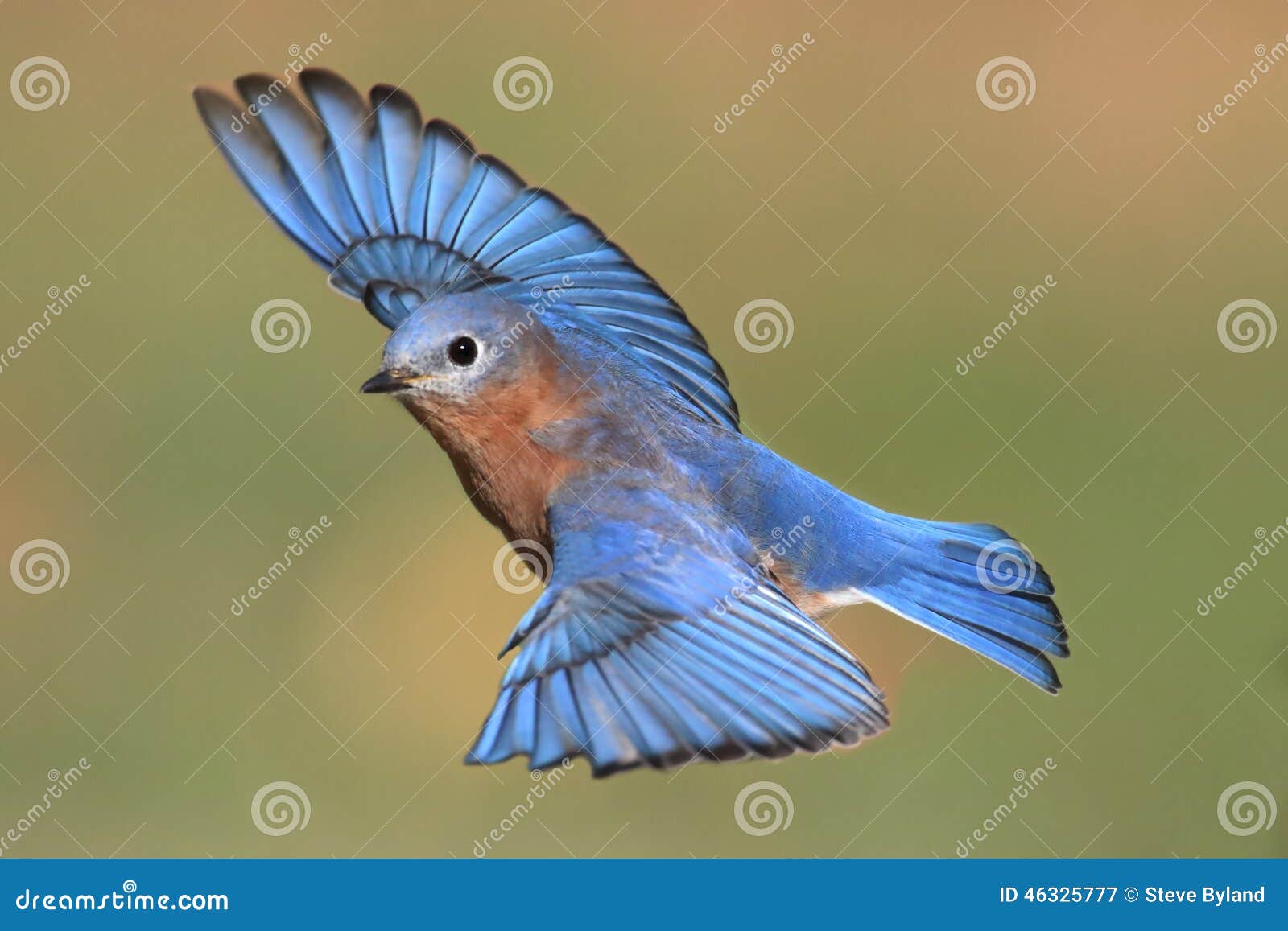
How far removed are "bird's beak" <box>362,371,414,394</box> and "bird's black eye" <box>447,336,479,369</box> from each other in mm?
118

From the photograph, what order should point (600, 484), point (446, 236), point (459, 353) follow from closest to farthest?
point (459, 353)
point (600, 484)
point (446, 236)

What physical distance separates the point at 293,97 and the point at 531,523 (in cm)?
133

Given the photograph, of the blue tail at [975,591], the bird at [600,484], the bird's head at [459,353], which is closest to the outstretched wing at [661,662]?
the bird at [600,484]

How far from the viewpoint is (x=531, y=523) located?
395 cm

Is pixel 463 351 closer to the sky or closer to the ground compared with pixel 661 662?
closer to the sky

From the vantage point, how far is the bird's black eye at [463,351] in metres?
3.66

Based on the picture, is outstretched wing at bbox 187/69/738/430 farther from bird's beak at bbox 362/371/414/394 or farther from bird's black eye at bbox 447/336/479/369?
bird's beak at bbox 362/371/414/394

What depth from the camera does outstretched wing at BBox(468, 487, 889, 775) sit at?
10.4 ft

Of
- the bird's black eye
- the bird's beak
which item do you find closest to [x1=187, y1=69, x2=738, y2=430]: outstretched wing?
the bird's black eye

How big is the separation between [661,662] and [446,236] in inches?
61.3

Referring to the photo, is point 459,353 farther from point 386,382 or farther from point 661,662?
point 661,662

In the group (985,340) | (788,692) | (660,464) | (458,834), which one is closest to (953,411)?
(985,340)

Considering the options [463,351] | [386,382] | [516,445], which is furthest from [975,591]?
[386,382]

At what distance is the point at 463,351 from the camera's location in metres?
3.69
